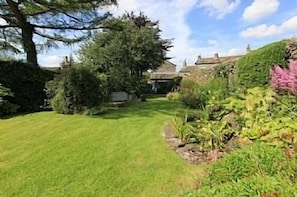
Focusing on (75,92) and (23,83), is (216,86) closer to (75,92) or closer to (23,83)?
(75,92)

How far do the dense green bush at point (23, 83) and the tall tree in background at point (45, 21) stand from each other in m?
1.98

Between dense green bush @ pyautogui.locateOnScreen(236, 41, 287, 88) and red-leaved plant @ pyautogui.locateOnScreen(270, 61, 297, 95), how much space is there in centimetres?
156

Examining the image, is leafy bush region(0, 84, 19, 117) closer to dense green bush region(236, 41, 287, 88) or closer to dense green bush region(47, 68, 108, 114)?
dense green bush region(47, 68, 108, 114)

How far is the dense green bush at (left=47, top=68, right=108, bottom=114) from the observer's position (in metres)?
11.4

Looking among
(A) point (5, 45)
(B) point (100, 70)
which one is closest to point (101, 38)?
(B) point (100, 70)

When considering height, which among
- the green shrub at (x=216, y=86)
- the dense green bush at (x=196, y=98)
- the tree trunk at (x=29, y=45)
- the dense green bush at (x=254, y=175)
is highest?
the tree trunk at (x=29, y=45)

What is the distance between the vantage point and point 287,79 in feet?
23.2

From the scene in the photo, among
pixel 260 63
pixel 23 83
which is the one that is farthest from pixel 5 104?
pixel 260 63

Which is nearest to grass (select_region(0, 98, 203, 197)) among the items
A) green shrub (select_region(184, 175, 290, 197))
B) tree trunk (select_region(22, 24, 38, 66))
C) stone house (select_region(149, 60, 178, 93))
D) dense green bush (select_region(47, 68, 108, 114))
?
dense green bush (select_region(47, 68, 108, 114))

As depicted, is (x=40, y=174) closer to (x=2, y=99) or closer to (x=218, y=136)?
(x=218, y=136)

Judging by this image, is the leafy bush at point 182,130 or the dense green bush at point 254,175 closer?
the dense green bush at point 254,175

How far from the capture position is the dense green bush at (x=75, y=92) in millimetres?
11422

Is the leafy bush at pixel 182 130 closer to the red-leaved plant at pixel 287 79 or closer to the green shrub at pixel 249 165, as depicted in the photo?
the red-leaved plant at pixel 287 79

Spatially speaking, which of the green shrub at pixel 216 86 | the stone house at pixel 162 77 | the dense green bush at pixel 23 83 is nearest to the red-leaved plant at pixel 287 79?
the green shrub at pixel 216 86
